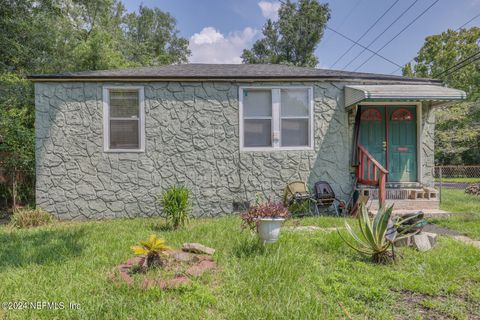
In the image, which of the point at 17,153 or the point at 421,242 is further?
the point at 17,153

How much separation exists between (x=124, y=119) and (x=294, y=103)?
4258 mm

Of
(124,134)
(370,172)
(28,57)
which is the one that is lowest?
(370,172)

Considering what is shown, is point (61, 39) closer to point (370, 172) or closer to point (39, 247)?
point (39, 247)

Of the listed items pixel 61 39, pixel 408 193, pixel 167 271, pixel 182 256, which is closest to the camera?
pixel 167 271

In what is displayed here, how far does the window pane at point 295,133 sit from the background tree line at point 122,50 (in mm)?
6308

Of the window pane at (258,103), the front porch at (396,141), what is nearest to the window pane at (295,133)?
the window pane at (258,103)

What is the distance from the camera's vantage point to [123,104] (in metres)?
6.80

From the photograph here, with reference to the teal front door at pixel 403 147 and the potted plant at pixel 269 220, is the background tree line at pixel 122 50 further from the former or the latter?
the teal front door at pixel 403 147

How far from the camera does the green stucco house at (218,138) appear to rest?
21.6 feet

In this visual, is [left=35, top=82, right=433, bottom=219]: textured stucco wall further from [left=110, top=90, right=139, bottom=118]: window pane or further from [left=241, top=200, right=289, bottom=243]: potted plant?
[left=241, top=200, right=289, bottom=243]: potted plant

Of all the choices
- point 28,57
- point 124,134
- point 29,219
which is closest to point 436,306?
Result: point 124,134

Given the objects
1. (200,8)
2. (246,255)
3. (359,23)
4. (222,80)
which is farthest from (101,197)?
(359,23)

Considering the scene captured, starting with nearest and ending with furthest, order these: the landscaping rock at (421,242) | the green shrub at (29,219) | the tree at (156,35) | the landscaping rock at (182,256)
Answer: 1. the landscaping rock at (182,256)
2. the landscaping rock at (421,242)
3. the green shrub at (29,219)
4. the tree at (156,35)

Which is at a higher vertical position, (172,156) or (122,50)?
(122,50)
